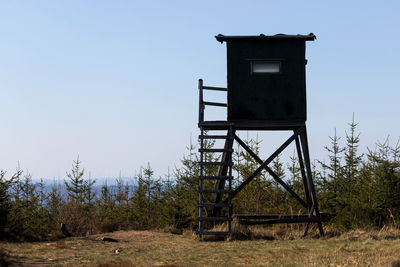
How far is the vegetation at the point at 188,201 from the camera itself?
16219 millimetres

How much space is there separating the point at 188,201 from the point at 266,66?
24.8 feet

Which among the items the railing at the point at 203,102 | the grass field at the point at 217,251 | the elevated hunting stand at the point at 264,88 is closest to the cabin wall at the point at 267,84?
the elevated hunting stand at the point at 264,88

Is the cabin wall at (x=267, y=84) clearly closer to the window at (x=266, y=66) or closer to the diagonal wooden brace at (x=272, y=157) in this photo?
the window at (x=266, y=66)

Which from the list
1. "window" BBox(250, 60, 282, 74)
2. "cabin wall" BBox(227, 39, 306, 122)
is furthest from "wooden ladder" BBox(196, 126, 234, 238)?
"window" BBox(250, 60, 282, 74)

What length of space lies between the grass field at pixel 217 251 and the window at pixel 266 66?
5152mm

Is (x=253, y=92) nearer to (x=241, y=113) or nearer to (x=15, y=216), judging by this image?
(x=241, y=113)

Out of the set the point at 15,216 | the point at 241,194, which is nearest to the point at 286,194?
the point at 241,194

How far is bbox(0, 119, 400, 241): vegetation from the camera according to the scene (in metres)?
16.2

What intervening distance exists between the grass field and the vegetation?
186 centimetres

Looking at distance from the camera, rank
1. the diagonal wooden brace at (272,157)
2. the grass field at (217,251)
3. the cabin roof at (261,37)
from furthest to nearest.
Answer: the diagonal wooden brace at (272,157) < the cabin roof at (261,37) < the grass field at (217,251)

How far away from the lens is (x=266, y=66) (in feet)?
49.0

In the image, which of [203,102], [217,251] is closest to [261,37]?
[203,102]

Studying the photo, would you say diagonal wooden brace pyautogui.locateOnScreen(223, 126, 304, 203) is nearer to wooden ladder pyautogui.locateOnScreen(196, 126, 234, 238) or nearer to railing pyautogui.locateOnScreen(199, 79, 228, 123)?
wooden ladder pyautogui.locateOnScreen(196, 126, 234, 238)

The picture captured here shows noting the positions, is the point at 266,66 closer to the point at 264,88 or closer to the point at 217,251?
the point at 264,88
